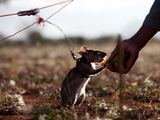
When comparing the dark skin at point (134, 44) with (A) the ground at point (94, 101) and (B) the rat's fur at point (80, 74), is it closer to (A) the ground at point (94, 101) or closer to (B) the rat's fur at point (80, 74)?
(B) the rat's fur at point (80, 74)

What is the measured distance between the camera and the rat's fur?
7441 millimetres

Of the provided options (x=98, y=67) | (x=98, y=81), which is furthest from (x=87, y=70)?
(x=98, y=81)

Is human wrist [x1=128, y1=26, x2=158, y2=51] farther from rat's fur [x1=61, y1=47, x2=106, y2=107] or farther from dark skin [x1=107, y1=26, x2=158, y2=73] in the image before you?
rat's fur [x1=61, y1=47, x2=106, y2=107]

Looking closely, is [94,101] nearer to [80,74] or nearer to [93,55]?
[80,74]

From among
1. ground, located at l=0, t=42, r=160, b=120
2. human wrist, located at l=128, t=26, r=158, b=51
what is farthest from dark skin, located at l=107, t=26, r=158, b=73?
ground, located at l=0, t=42, r=160, b=120

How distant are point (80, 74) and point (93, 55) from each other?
0.27 metres

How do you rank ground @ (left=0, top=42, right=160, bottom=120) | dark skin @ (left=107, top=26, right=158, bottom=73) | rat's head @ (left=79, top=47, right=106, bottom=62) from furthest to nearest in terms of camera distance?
rat's head @ (left=79, top=47, right=106, bottom=62) < dark skin @ (left=107, top=26, right=158, bottom=73) < ground @ (left=0, top=42, right=160, bottom=120)

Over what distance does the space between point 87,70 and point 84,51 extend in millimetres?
212

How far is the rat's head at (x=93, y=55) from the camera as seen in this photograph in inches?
291

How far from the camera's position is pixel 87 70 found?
745 cm

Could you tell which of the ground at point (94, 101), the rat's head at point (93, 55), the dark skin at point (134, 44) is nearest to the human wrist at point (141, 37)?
the dark skin at point (134, 44)

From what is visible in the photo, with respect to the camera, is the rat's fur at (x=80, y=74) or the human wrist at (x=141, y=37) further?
the rat's fur at (x=80, y=74)

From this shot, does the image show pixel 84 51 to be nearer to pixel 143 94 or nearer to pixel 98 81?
pixel 143 94

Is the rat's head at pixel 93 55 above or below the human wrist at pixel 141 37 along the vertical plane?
below
